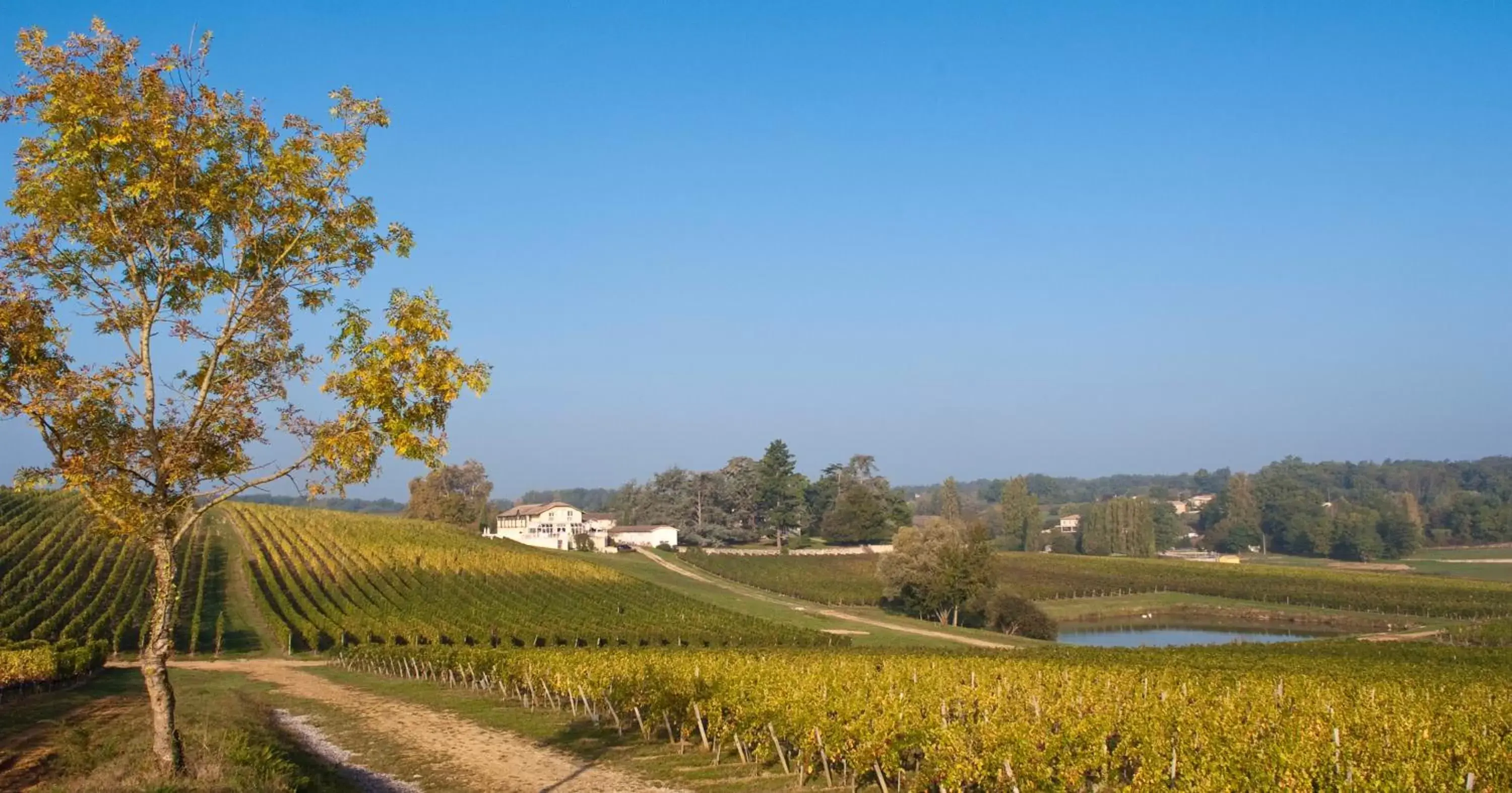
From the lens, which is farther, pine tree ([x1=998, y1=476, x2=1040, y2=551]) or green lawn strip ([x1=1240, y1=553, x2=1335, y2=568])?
pine tree ([x1=998, y1=476, x2=1040, y2=551])

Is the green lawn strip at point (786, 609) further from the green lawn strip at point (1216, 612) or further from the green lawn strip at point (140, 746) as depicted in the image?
the green lawn strip at point (140, 746)

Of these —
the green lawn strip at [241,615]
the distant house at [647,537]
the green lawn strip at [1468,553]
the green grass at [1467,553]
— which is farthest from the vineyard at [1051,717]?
→ the green grass at [1467,553]

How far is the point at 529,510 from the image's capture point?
454ft

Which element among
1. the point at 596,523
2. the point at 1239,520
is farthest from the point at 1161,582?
the point at 1239,520

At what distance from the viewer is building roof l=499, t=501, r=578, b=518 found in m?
135

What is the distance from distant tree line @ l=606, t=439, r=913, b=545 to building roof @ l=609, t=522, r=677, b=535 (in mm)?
1484

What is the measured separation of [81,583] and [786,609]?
154 ft

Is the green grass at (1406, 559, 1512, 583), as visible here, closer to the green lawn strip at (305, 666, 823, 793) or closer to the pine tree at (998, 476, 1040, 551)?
the pine tree at (998, 476, 1040, 551)

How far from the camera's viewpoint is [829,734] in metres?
16.2

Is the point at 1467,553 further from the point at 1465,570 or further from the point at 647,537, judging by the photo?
the point at 647,537

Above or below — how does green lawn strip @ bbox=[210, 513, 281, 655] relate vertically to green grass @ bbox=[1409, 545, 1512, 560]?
above

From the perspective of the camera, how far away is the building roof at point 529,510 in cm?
13475

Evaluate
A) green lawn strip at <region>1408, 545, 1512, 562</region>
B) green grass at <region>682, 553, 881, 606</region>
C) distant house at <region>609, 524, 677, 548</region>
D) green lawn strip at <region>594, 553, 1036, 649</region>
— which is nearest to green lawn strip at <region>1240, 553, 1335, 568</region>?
green lawn strip at <region>1408, 545, 1512, 562</region>

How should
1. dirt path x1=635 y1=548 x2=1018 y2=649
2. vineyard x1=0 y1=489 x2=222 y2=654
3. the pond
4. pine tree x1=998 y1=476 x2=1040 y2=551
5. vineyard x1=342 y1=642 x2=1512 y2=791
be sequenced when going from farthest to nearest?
pine tree x1=998 y1=476 x2=1040 y2=551 → the pond → dirt path x1=635 y1=548 x2=1018 y2=649 → vineyard x1=0 y1=489 x2=222 y2=654 → vineyard x1=342 y1=642 x2=1512 y2=791
